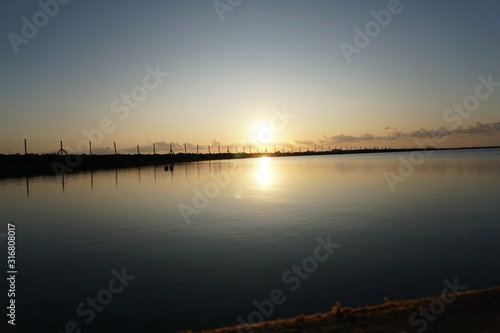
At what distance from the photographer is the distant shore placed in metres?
5.88

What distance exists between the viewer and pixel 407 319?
627 centimetres

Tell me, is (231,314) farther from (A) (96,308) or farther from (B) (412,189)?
(B) (412,189)

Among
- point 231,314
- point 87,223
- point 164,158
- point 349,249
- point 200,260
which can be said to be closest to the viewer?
point 231,314

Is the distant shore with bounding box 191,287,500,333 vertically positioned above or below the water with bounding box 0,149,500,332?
above

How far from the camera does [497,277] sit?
31.1ft

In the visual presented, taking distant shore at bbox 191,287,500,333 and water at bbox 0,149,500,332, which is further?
water at bbox 0,149,500,332

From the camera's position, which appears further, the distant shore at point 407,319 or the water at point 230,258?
the water at point 230,258

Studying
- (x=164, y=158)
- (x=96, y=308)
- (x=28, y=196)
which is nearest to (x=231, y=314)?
(x=96, y=308)

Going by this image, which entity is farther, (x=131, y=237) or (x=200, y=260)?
(x=131, y=237)

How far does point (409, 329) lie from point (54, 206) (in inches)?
1155

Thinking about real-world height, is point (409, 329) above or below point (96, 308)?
above

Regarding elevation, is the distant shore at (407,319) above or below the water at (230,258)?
above

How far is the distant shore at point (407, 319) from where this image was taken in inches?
232

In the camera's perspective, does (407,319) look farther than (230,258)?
No
